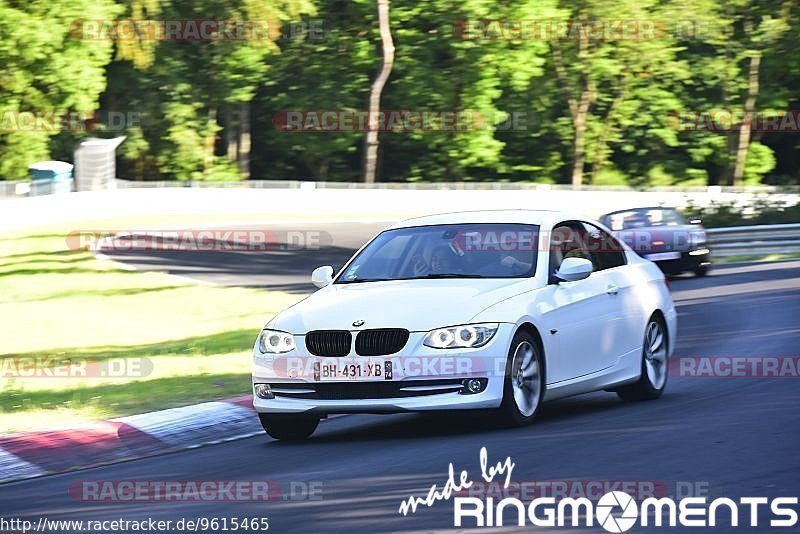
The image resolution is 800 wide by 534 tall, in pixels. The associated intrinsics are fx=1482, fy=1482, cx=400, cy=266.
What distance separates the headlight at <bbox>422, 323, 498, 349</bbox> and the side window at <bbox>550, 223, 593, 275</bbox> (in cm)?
122

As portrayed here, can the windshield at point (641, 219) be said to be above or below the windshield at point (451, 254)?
below

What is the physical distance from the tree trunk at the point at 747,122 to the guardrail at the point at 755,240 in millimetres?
31780

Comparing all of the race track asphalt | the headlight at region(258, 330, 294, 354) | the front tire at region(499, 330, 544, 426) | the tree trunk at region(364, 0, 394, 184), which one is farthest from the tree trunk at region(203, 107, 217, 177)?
the front tire at region(499, 330, 544, 426)

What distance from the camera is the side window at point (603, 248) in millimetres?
11430

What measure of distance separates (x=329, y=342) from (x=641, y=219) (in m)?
16.9

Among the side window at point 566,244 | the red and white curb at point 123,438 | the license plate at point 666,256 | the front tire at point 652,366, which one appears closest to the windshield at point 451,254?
the side window at point 566,244

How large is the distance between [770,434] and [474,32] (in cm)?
5215

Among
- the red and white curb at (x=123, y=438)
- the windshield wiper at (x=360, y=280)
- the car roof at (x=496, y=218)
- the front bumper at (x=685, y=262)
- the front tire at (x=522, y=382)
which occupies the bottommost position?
the front bumper at (x=685, y=262)

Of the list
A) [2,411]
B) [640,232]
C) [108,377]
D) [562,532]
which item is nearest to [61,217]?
[640,232]

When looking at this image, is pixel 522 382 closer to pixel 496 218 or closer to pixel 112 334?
pixel 496 218

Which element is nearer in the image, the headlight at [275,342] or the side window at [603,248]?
the headlight at [275,342]

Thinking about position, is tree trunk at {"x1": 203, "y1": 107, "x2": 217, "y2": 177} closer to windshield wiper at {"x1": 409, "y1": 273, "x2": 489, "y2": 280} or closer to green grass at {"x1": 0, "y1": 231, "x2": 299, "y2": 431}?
green grass at {"x1": 0, "y1": 231, "x2": 299, "y2": 431}

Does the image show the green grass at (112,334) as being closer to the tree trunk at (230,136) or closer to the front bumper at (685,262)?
the front bumper at (685,262)

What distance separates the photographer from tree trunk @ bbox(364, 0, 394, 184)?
196 feet
